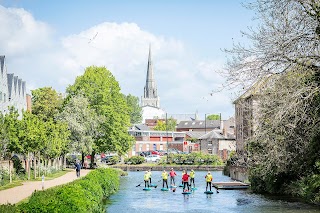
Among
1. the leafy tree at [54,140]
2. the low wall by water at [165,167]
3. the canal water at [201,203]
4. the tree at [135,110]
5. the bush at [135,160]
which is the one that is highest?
the tree at [135,110]

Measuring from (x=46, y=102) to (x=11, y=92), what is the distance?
10507mm

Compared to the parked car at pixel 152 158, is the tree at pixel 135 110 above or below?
above

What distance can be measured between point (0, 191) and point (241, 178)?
100 ft

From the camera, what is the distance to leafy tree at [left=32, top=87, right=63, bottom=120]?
8231 centimetres

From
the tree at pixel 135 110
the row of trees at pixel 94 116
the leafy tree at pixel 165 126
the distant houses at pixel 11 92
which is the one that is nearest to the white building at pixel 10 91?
the distant houses at pixel 11 92

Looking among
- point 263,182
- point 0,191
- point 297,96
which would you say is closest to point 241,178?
point 263,182

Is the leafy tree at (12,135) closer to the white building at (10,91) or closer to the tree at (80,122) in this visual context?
the white building at (10,91)

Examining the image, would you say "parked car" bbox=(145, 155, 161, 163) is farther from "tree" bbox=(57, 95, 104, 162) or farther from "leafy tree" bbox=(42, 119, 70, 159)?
"leafy tree" bbox=(42, 119, 70, 159)

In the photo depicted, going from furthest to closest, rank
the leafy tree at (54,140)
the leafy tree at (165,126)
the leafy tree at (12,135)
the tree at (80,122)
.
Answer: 1. the leafy tree at (165,126)
2. the tree at (80,122)
3. the leafy tree at (54,140)
4. the leafy tree at (12,135)

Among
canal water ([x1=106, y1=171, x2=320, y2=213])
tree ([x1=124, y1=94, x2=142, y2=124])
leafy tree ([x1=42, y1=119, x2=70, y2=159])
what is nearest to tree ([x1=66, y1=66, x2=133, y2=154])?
leafy tree ([x1=42, y1=119, x2=70, y2=159])

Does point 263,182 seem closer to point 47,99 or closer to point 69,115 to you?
point 69,115

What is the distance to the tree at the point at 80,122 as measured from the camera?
212 feet

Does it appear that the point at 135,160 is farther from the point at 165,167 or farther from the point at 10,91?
the point at 10,91

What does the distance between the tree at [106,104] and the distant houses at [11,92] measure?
7734 mm
